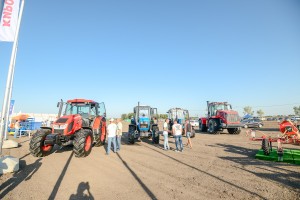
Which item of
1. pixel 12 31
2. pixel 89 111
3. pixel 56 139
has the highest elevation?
pixel 12 31

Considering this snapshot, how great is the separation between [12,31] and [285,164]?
10.4 meters

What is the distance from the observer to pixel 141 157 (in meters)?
8.69

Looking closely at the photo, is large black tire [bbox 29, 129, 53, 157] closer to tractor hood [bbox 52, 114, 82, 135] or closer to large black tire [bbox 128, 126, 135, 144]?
tractor hood [bbox 52, 114, 82, 135]

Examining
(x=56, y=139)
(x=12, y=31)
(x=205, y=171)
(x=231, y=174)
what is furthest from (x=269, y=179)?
(x=12, y=31)

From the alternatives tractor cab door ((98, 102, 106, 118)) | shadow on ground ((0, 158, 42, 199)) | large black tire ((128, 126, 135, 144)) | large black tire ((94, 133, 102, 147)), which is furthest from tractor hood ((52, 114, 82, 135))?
large black tire ((128, 126, 135, 144))

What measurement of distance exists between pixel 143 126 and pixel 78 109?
13.8 feet

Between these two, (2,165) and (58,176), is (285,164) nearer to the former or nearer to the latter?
(58,176)

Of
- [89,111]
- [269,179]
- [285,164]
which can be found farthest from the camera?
[89,111]

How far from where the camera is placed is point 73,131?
30.0 feet

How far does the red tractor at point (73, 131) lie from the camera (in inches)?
324

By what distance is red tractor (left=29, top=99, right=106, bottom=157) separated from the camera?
823 centimetres

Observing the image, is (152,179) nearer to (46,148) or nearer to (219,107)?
(46,148)

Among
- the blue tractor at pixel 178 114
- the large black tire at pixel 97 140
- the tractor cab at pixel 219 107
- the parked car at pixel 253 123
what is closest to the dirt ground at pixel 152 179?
the large black tire at pixel 97 140

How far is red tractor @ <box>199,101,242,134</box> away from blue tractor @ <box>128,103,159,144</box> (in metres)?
7.32
